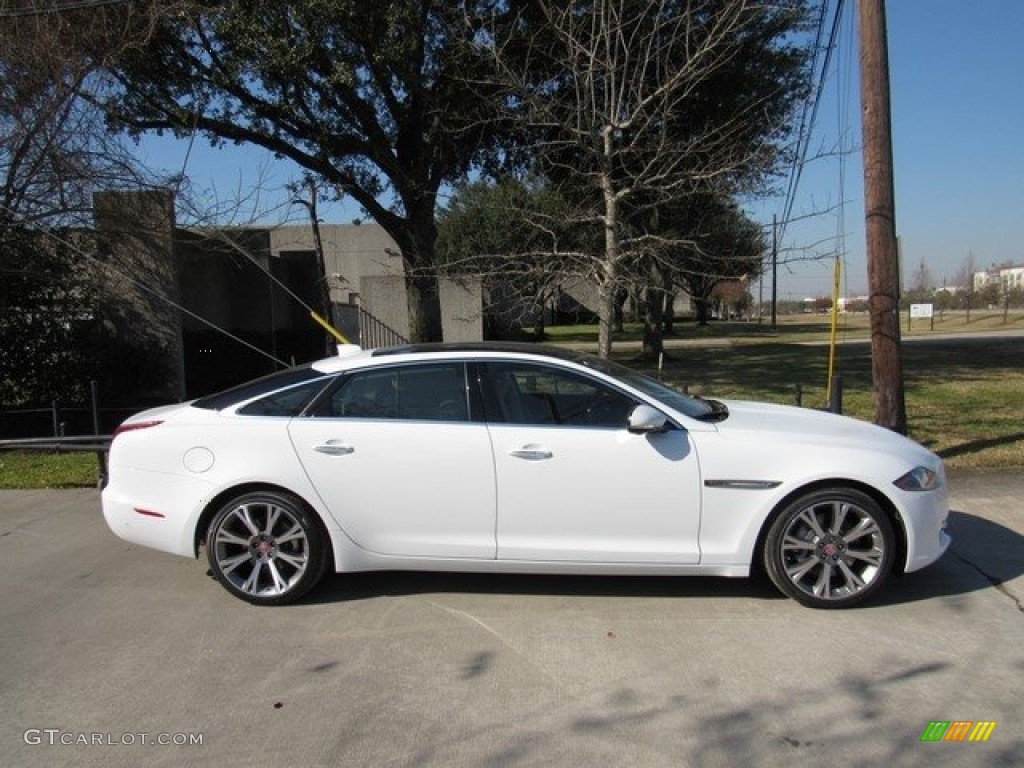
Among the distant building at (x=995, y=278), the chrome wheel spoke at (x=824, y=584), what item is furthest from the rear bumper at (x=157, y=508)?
the distant building at (x=995, y=278)

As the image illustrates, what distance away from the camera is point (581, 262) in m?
10.4

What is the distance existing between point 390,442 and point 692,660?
2049 mm

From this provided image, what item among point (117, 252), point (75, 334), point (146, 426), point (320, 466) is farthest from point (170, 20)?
point (320, 466)

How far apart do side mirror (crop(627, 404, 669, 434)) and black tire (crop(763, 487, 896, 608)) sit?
2.79 ft

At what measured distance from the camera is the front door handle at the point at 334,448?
4.88m

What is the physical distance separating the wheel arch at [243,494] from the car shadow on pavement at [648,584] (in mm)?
355

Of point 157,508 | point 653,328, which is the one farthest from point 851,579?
point 653,328

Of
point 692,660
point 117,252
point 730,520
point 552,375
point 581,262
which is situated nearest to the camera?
point 692,660

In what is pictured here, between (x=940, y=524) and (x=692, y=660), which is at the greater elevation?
(x=940, y=524)

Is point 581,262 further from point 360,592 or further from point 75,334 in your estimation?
point 75,334

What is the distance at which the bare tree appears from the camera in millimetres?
10023

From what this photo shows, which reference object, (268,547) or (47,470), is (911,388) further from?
(47,470)

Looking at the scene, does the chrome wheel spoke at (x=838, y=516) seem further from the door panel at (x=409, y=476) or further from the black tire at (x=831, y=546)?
the door panel at (x=409, y=476)

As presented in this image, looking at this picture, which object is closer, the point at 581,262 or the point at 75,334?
the point at 581,262
